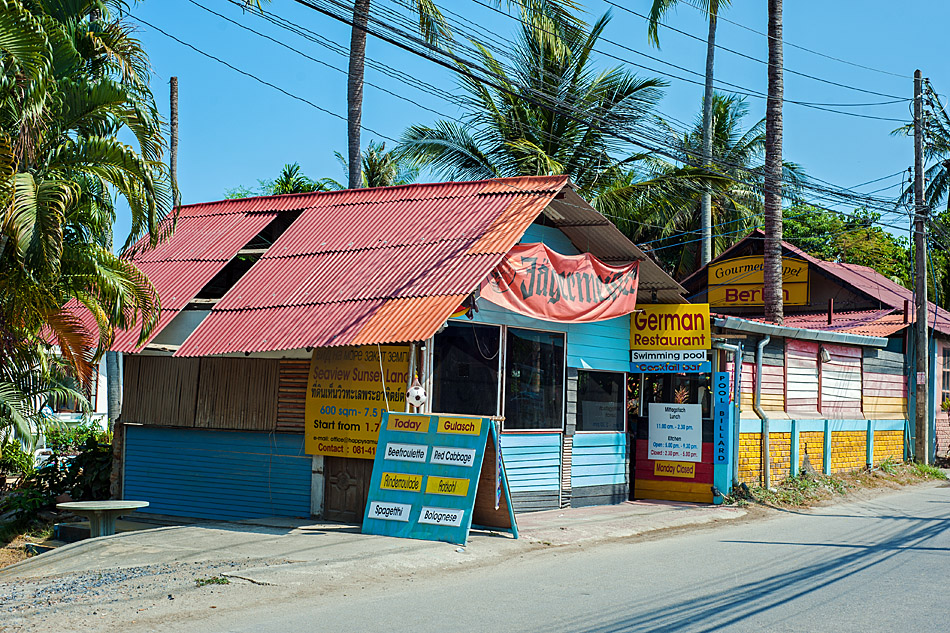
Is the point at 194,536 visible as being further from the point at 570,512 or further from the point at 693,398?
the point at 693,398

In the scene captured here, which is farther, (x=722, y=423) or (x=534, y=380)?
(x=722, y=423)

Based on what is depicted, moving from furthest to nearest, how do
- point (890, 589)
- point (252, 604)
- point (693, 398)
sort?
1. point (693, 398)
2. point (890, 589)
3. point (252, 604)

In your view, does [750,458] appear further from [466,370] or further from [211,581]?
[211,581]

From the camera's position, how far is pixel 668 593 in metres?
8.05

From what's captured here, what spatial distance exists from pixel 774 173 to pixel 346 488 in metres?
11.3

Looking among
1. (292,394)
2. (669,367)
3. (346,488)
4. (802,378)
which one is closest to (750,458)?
(669,367)

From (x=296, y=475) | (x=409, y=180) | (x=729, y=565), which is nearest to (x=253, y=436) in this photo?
(x=296, y=475)

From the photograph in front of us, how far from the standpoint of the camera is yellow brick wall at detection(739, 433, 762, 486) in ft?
51.6

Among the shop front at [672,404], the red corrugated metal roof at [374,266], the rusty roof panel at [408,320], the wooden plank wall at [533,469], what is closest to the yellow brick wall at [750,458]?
the shop front at [672,404]

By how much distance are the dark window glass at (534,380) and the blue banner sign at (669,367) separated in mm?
1888

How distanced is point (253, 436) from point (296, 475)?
0.90 meters

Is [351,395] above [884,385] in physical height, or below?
below

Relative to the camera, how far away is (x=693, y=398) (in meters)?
15.7

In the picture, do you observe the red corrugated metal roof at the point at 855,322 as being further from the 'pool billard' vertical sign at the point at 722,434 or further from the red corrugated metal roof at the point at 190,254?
the red corrugated metal roof at the point at 190,254
